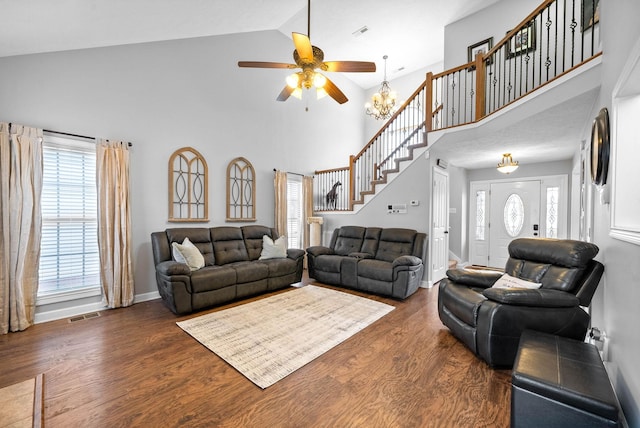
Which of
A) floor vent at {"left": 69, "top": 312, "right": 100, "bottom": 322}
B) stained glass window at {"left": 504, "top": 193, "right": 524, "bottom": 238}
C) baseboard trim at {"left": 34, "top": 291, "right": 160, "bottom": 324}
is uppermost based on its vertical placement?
stained glass window at {"left": 504, "top": 193, "right": 524, "bottom": 238}

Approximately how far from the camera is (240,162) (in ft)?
17.0

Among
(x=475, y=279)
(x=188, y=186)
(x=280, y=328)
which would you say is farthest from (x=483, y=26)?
(x=280, y=328)

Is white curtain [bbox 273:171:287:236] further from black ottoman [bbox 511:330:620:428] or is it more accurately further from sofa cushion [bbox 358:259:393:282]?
black ottoman [bbox 511:330:620:428]

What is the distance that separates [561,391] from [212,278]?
340 centimetres

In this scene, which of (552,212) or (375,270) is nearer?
(375,270)

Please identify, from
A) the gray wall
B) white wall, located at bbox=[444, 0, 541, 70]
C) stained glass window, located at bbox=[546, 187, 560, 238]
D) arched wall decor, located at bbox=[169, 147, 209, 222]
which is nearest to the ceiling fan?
the gray wall

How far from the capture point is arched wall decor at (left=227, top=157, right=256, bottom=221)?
198 inches

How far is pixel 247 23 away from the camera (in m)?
4.68

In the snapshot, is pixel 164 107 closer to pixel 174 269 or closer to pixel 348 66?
pixel 174 269

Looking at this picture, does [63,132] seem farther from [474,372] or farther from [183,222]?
[474,372]

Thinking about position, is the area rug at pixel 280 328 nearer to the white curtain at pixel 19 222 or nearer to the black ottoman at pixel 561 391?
the black ottoman at pixel 561 391

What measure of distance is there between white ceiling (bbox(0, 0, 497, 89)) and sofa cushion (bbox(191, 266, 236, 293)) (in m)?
2.88

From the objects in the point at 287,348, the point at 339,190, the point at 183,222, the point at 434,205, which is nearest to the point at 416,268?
the point at 434,205

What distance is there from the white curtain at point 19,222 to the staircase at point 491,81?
4.78 metres
